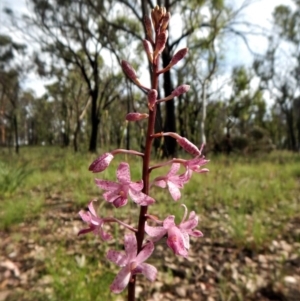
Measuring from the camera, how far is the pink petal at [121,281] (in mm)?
763

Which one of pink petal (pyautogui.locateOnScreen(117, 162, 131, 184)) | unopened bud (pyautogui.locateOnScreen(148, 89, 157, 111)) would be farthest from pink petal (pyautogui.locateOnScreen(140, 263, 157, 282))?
unopened bud (pyautogui.locateOnScreen(148, 89, 157, 111))

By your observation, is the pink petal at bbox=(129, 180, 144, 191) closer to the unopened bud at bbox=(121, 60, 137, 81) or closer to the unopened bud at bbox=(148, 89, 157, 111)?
the unopened bud at bbox=(148, 89, 157, 111)

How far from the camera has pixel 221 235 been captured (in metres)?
3.91

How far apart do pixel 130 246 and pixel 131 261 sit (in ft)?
0.11

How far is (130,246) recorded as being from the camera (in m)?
0.82

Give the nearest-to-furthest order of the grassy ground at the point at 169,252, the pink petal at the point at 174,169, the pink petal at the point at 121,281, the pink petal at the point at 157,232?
the pink petal at the point at 121,281 → the pink petal at the point at 157,232 → the pink petal at the point at 174,169 → the grassy ground at the point at 169,252

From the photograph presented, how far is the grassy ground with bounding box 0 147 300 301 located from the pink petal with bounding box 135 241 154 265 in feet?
5.69

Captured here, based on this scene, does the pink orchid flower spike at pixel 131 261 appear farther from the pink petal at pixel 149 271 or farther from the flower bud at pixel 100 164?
the flower bud at pixel 100 164

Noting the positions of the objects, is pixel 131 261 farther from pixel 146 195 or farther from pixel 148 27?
pixel 148 27

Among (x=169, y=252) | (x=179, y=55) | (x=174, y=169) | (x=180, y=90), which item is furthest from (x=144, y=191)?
(x=169, y=252)

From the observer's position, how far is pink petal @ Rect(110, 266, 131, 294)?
763 millimetres

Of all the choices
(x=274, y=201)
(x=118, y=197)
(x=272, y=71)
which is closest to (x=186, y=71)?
(x=272, y=71)

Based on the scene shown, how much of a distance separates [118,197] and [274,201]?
4.76 meters

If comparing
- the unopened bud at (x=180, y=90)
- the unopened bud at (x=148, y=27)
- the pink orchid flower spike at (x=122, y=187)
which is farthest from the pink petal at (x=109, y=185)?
the unopened bud at (x=148, y=27)
